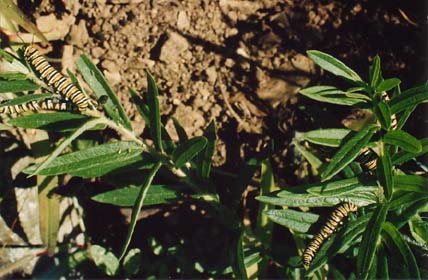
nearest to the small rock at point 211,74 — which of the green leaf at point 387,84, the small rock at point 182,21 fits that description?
the small rock at point 182,21

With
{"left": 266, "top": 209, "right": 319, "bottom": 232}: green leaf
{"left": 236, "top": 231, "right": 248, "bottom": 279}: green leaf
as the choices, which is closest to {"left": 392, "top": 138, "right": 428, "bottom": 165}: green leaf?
{"left": 266, "top": 209, "right": 319, "bottom": 232}: green leaf

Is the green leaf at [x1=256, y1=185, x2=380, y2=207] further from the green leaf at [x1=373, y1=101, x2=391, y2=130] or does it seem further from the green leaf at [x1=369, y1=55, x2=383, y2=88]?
the green leaf at [x1=369, y1=55, x2=383, y2=88]

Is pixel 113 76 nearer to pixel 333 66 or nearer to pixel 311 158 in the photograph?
pixel 311 158

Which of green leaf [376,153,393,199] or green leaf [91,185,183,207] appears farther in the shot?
green leaf [91,185,183,207]

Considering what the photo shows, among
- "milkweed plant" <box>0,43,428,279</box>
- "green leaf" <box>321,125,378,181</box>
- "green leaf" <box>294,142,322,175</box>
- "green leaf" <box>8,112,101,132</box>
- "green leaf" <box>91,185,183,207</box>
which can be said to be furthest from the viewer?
"green leaf" <box>294,142,322,175</box>

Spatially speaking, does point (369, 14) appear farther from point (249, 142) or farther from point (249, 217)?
point (249, 217)

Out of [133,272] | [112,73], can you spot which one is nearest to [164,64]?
[112,73]
